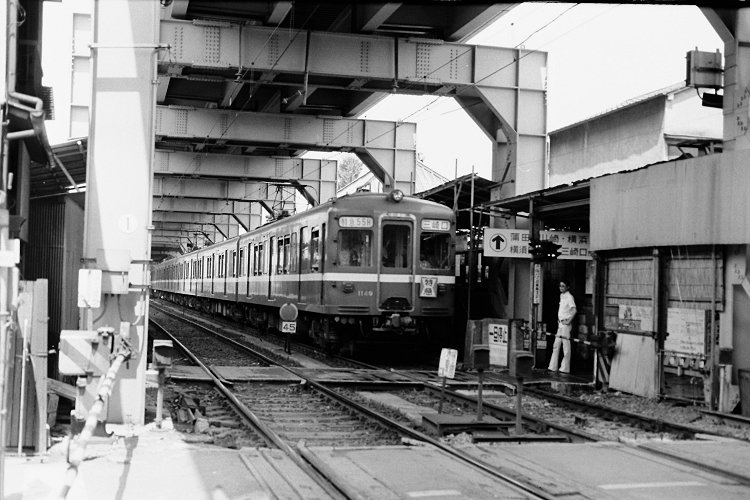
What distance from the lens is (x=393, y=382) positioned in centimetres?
1260

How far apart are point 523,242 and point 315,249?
3.76 m

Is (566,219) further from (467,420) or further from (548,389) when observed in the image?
(467,420)

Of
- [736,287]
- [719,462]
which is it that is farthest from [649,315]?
[719,462]

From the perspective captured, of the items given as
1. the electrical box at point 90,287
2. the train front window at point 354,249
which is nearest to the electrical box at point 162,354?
the electrical box at point 90,287

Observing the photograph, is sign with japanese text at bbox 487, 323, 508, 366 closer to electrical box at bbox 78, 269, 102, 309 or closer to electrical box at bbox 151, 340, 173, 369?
electrical box at bbox 151, 340, 173, 369

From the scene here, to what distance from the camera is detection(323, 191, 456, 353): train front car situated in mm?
15586

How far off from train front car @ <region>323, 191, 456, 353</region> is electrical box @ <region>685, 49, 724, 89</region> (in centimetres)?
547

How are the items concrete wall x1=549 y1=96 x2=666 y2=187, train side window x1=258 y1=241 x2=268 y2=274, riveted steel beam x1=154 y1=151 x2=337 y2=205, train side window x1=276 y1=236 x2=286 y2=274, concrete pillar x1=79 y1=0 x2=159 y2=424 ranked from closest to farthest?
concrete pillar x1=79 y1=0 x2=159 y2=424 → train side window x1=276 y1=236 x2=286 y2=274 → train side window x1=258 y1=241 x2=268 y2=274 → concrete wall x1=549 y1=96 x2=666 y2=187 → riveted steel beam x1=154 y1=151 x2=337 y2=205

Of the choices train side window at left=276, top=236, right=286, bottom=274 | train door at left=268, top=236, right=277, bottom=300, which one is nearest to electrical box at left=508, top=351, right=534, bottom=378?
train side window at left=276, top=236, right=286, bottom=274

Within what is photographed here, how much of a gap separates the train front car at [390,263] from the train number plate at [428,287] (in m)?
0.02

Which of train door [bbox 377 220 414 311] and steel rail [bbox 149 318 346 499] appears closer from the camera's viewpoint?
steel rail [bbox 149 318 346 499]

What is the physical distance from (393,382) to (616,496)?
658cm

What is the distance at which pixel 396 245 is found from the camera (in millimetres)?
15906

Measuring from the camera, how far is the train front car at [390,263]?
15.6m
